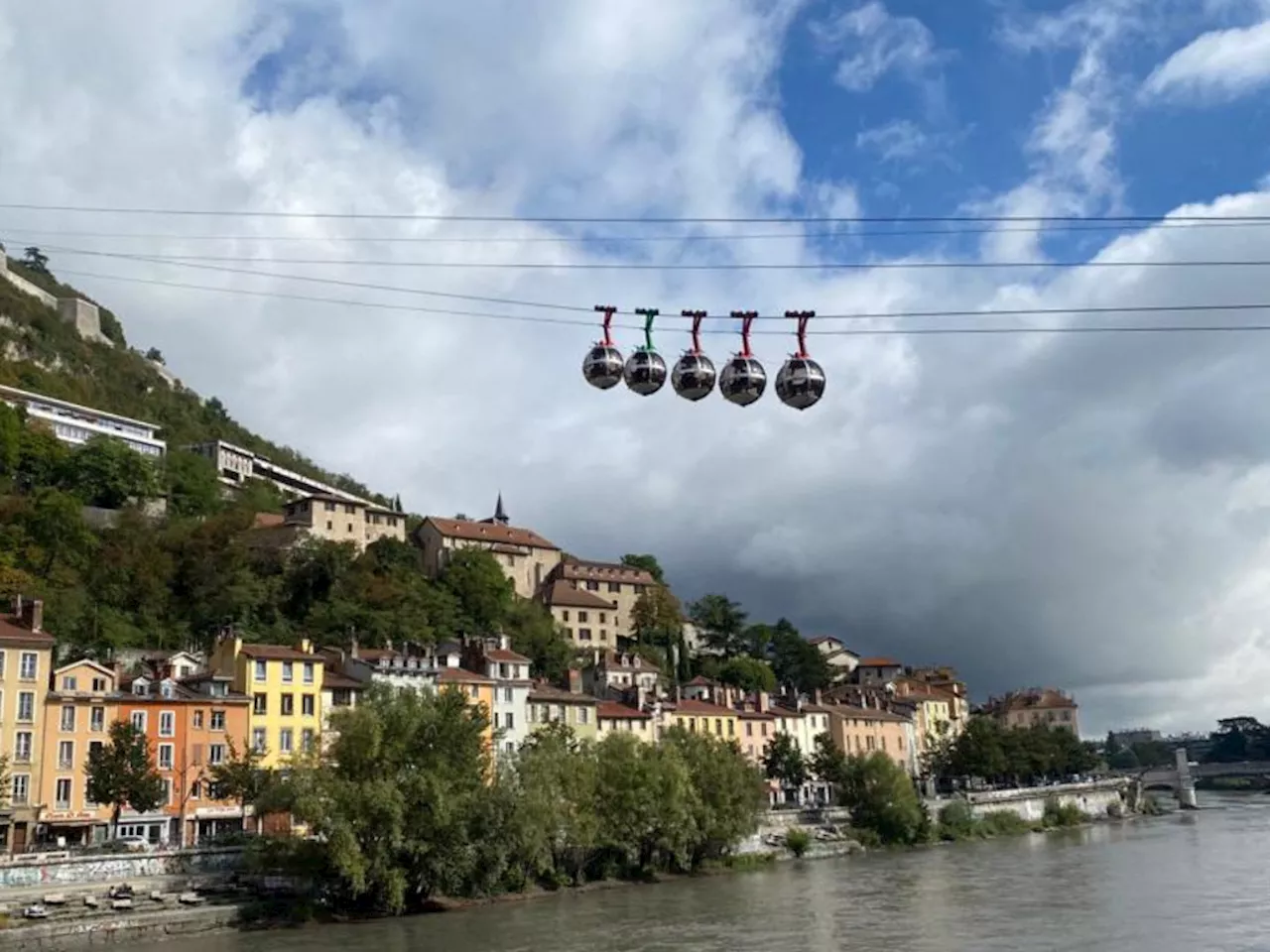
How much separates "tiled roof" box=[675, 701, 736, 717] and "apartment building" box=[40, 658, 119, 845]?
138ft

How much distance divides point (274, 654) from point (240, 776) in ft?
33.5

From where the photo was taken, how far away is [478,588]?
331ft

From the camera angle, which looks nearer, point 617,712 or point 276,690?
point 276,690

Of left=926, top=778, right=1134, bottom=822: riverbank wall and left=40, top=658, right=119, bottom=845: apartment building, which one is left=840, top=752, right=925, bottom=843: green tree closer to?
left=926, top=778, right=1134, bottom=822: riverbank wall

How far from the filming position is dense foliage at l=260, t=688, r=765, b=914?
45656 millimetres

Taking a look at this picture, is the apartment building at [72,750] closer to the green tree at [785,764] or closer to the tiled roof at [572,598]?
the green tree at [785,764]

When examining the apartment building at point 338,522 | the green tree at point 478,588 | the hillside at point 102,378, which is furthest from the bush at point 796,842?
the hillside at point 102,378

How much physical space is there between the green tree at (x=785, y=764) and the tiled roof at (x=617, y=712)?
38.6 feet

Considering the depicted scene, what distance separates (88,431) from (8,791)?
6656 centimetres

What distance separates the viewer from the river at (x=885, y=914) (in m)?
37.9

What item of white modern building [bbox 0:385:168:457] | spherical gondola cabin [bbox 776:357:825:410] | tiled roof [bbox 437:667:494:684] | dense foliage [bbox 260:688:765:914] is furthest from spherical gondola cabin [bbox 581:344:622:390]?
white modern building [bbox 0:385:168:457]

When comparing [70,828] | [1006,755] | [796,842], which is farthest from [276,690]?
[1006,755]

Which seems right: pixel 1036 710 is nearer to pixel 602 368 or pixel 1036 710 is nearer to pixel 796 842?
pixel 796 842

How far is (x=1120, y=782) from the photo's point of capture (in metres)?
121
